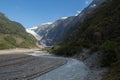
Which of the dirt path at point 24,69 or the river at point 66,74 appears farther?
the dirt path at point 24,69

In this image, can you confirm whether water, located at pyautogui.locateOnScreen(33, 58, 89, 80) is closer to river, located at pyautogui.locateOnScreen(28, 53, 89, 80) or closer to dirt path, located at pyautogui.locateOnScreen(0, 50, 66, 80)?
river, located at pyautogui.locateOnScreen(28, 53, 89, 80)

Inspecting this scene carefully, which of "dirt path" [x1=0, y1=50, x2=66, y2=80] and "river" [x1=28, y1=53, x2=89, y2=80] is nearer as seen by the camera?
"river" [x1=28, y1=53, x2=89, y2=80]

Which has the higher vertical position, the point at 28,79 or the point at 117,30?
the point at 117,30

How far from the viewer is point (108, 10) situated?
142 m

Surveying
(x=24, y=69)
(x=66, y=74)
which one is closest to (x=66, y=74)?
(x=66, y=74)

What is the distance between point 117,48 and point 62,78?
18234 millimetres

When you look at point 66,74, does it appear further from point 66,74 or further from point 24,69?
point 24,69

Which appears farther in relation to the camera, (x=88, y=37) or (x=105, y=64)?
(x=88, y=37)

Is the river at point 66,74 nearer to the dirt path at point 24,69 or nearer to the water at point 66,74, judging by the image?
the water at point 66,74

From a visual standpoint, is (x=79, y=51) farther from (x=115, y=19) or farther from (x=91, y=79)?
(x=91, y=79)

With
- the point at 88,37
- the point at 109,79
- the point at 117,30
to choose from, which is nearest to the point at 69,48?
the point at 88,37

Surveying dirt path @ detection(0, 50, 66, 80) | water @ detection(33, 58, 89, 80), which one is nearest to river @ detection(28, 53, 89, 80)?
water @ detection(33, 58, 89, 80)

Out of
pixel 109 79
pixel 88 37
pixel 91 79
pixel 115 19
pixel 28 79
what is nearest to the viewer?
pixel 109 79

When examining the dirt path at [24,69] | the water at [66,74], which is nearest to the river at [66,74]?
the water at [66,74]
